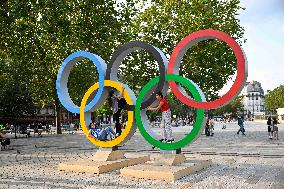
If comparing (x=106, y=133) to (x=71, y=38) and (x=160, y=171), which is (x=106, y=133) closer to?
(x=160, y=171)

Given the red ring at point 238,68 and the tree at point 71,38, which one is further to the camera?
the tree at point 71,38

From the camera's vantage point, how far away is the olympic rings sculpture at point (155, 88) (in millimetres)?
11258

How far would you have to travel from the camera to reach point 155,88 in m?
13.0

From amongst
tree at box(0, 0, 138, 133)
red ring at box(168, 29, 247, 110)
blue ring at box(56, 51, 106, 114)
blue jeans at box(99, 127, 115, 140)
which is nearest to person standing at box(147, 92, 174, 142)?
red ring at box(168, 29, 247, 110)

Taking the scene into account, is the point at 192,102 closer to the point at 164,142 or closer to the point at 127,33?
the point at 164,142

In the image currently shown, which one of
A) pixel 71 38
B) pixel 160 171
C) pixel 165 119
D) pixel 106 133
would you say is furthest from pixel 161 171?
pixel 71 38

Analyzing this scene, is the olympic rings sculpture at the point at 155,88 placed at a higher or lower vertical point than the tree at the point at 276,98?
lower

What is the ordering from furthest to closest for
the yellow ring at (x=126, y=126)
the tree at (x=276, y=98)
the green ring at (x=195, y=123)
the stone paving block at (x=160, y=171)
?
the tree at (x=276, y=98)
the yellow ring at (x=126, y=126)
the green ring at (x=195, y=123)
the stone paving block at (x=160, y=171)

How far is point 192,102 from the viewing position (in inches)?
468

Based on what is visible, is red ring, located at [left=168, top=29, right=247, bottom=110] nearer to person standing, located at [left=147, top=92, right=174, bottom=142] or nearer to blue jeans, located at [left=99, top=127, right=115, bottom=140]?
person standing, located at [left=147, top=92, right=174, bottom=142]

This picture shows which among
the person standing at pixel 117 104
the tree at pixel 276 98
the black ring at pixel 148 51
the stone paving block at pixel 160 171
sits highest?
the tree at pixel 276 98

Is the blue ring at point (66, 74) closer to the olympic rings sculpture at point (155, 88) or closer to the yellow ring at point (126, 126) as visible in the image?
the olympic rings sculpture at point (155, 88)

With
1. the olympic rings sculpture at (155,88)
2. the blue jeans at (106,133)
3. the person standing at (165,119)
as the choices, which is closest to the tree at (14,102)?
the olympic rings sculpture at (155,88)

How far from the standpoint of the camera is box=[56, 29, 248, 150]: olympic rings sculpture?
443 inches
